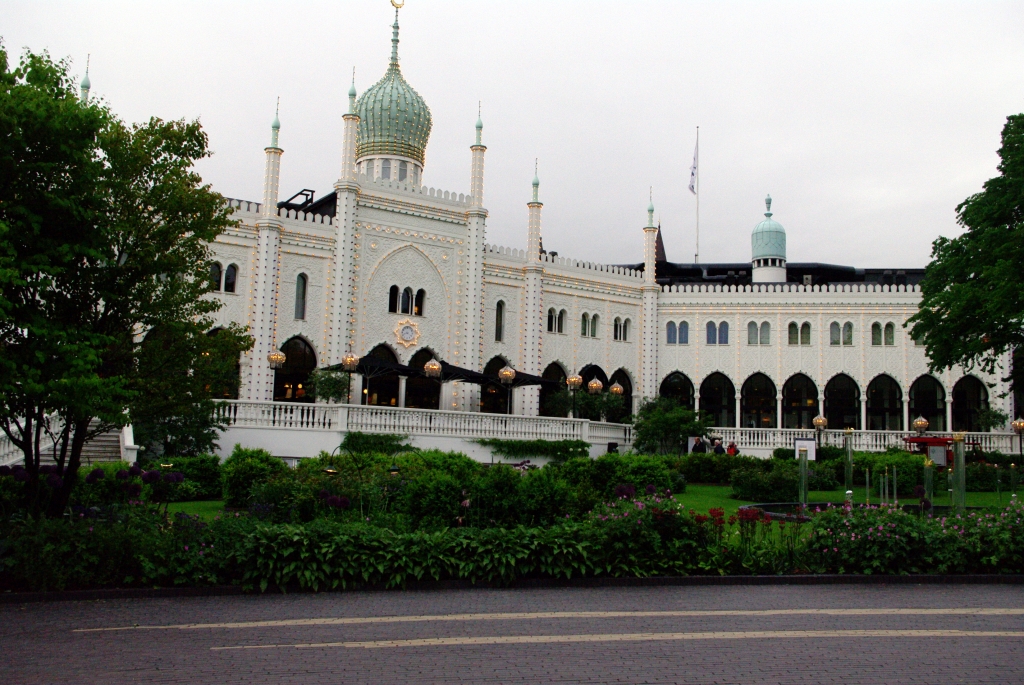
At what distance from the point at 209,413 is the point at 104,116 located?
14394mm

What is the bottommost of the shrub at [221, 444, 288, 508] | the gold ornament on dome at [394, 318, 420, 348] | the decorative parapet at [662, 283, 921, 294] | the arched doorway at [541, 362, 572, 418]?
the shrub at [221, 444, 288, 508]

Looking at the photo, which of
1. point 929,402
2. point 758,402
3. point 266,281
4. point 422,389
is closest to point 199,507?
point 266,281

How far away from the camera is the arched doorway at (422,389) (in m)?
40.6

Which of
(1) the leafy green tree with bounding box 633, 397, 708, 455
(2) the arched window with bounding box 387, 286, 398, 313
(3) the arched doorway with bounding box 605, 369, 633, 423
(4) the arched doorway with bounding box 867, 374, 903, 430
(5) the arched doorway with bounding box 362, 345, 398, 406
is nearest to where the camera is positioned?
(1) the leafy green tree with bounding box 633, 397, 708, 455

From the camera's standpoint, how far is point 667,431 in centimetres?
3616

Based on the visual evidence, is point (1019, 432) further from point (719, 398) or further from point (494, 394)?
point (494, 394)

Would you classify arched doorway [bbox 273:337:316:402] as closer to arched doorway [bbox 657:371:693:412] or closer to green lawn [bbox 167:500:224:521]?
green lawn [bbox 167:500:224:521]

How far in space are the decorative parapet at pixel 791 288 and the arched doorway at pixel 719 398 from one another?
4588 mm

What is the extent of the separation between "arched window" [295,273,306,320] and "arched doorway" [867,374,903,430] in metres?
29.1

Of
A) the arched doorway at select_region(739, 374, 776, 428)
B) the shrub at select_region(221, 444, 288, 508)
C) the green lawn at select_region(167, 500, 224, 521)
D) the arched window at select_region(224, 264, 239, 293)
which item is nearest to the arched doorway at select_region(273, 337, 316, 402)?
the arched window at select_region(224, 264, 239, 293)

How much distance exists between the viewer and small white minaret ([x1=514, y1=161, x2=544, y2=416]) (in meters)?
43.3

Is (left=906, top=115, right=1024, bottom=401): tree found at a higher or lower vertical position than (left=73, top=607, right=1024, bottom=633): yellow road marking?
higher

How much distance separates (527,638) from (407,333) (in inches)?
1224

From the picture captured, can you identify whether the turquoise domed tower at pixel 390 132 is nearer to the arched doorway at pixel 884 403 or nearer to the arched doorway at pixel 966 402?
the arched doorway at pixel 884 403
